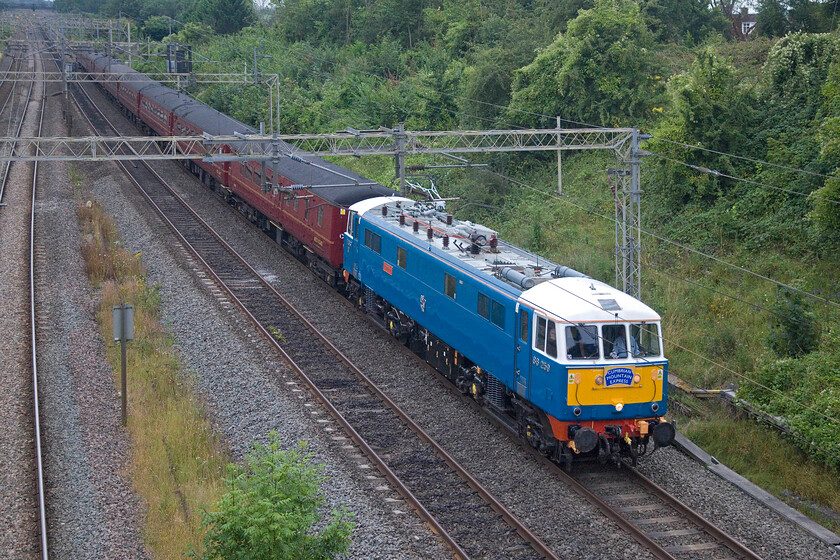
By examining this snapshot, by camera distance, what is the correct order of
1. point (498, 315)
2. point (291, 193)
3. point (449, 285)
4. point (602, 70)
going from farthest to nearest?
point (602, 70), point (291, 193), point (449, 285), point (498, 315)

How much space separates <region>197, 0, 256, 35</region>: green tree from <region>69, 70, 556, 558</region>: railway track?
207 ft

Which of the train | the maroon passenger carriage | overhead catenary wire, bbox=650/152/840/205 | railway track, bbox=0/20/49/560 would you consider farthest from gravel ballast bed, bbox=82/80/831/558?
overhead catenary wire, bbox=650/152/840/205

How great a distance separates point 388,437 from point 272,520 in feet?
18.6

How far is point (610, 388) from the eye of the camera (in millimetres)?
12938

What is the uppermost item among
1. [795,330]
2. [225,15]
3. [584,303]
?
[225,15]

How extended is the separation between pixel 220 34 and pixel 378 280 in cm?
6880

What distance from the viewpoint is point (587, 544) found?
11.5 m

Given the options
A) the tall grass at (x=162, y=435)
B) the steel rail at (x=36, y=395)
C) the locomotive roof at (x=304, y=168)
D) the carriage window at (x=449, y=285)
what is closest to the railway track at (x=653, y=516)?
the carriage window at (x=449, y=285)

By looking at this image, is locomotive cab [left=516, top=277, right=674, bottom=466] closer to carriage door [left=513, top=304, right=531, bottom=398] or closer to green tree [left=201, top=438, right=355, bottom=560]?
carriage door [left=513, top=304, right=531, bottom=398]

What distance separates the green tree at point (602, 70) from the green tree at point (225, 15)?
5681 cm

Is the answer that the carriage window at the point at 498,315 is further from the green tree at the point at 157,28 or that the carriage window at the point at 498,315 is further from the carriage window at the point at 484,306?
the green tree at the point at 157,28

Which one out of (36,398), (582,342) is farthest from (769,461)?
(36,398)

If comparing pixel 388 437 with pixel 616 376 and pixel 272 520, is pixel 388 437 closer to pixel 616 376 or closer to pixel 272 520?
pixel 616 376

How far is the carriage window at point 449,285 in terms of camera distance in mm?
16281
